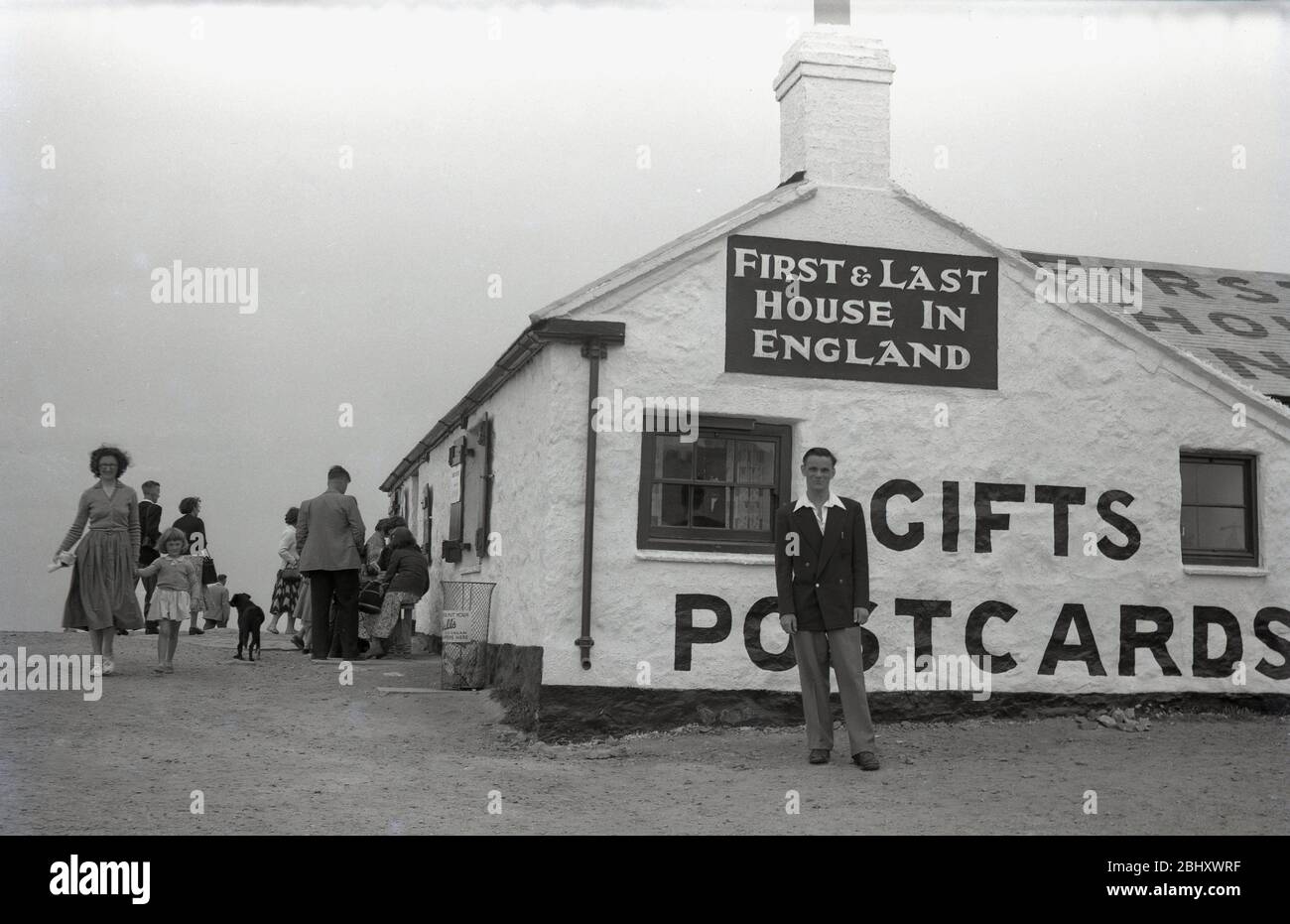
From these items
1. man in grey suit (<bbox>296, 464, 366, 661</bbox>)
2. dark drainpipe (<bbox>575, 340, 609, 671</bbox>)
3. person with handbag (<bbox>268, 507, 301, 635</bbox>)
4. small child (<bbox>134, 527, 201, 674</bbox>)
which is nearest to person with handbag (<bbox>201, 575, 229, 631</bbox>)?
person with handbag (<bbox>268, 507, 301, 635</bbox>)

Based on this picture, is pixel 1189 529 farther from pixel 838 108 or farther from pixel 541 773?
pixel 541 773

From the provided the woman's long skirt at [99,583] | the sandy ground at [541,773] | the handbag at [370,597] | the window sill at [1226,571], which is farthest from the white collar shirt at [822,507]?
the handbag at [370,597]

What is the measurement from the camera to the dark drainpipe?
10.8m

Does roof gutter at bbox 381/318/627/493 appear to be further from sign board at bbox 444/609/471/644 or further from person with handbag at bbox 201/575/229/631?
person with handbag at bbox 201/575/229/631

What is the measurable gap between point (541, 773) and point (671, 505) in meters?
2.63

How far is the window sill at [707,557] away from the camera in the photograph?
11.1m

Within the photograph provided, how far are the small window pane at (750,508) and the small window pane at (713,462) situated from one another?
0.18 m

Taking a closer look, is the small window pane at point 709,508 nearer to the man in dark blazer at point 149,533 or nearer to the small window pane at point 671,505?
the small window pane at point 671,505

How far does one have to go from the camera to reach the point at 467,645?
13.4 m

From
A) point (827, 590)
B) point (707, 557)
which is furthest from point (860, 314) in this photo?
point (827, 590)

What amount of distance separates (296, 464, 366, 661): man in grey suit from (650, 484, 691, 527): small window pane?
4.73 metres

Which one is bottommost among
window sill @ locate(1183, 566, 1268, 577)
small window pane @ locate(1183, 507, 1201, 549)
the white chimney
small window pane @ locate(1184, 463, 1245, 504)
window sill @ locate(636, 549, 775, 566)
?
window sill @ locate(1183, 566, 1268, 577)
